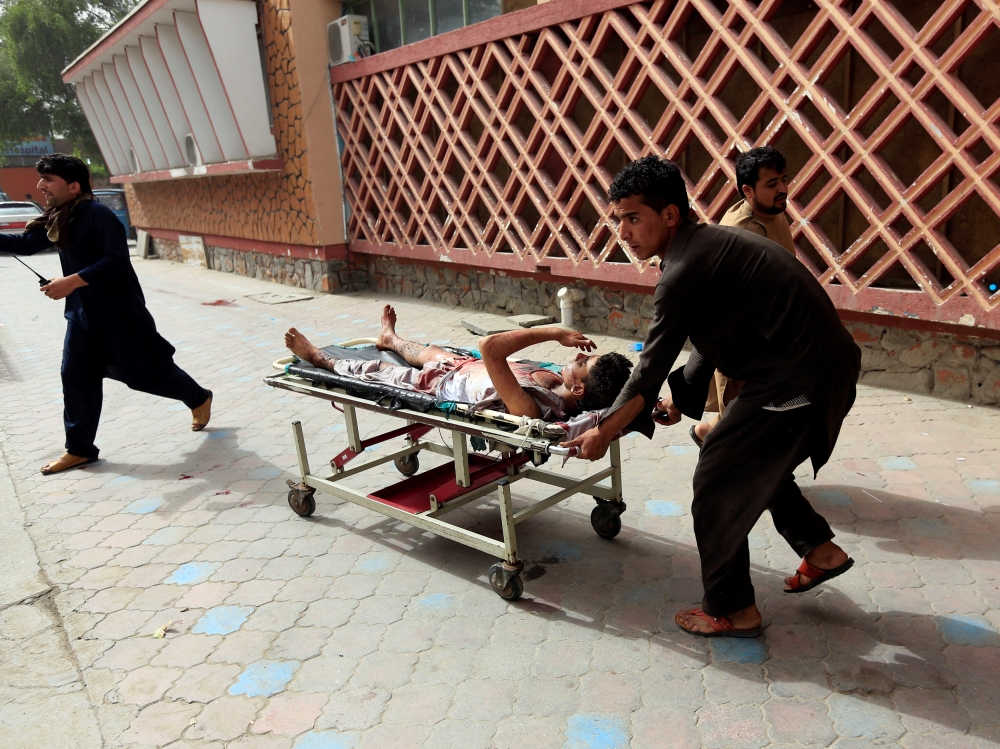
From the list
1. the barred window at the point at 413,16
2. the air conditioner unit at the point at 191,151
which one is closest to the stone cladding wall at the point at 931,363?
the barred window at the point at 413,16

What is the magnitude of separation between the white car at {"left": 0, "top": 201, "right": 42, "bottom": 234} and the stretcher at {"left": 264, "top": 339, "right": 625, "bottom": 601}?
60.4 ft

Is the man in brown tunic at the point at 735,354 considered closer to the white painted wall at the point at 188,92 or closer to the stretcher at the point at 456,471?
the stretcher at the point at 456,471

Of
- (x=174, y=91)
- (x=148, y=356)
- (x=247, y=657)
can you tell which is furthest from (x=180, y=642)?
(x=174, y=91)

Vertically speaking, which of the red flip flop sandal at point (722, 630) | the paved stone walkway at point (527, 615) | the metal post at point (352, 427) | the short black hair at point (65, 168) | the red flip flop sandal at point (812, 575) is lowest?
the paved stone walkway at point (527, 615)

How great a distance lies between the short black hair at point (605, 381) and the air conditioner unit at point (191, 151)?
37.3 ft

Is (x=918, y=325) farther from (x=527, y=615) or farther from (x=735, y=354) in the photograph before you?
(x=527, y=615)

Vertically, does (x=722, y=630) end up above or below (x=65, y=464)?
above

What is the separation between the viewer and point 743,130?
5.25 meters

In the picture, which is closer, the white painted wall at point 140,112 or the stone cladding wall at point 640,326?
the stone cladding wall at point 640,326

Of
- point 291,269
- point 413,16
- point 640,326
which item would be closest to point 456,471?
point 640,326

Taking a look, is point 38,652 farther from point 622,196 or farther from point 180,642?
point 622,196

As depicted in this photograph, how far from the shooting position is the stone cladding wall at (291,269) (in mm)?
10359

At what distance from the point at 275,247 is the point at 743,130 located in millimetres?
8213

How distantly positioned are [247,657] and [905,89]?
15.0ft
